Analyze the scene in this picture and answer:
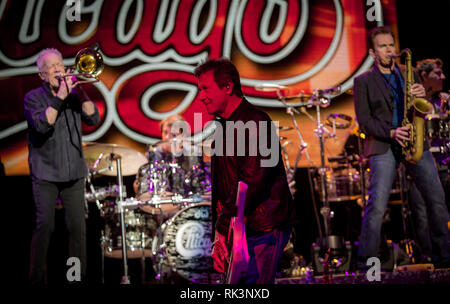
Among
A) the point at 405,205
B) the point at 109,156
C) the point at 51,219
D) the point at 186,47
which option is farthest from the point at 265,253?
the point at 186,47

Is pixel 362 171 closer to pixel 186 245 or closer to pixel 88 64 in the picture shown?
pixel 186 245

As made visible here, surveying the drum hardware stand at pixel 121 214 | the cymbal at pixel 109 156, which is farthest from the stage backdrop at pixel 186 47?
the drum hardware stand at pixel 121 214

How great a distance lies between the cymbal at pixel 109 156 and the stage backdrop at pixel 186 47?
87 cm

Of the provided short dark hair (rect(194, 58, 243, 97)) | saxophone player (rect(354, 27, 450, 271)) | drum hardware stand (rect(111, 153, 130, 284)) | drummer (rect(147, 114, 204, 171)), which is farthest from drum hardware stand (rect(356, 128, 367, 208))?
short dark hair (rect(194, 58, 243, 97))

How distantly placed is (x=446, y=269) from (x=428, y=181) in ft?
2.62

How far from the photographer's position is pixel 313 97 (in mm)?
6469

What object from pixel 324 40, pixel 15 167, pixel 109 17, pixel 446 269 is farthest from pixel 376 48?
pixel 15 167

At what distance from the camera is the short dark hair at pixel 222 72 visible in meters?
3.42

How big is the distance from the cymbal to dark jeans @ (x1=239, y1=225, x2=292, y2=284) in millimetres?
3311

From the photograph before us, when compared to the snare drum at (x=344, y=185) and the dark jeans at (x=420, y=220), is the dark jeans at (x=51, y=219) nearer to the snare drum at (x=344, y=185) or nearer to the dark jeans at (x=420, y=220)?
the snare drum at (x=344, y=185)

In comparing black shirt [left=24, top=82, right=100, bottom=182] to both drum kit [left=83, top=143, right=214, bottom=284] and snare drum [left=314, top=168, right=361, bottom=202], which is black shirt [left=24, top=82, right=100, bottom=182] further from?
snare drum [left=314, top=168, right=361, bottom=202]

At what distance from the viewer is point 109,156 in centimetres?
641

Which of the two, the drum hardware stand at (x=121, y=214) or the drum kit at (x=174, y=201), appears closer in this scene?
the drum hardware stand at (x=121, y=214)
